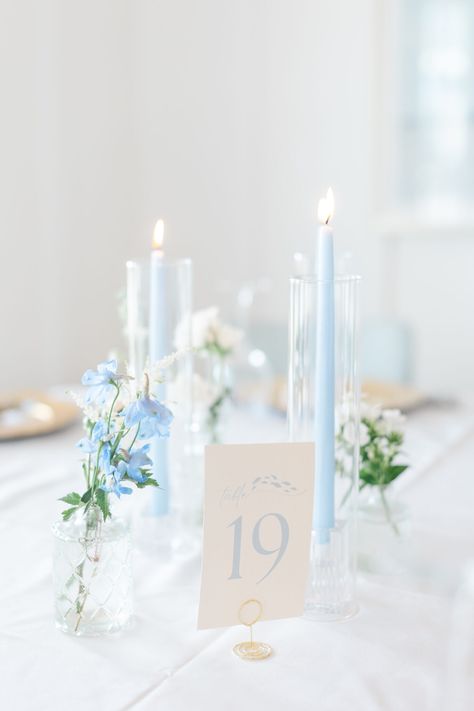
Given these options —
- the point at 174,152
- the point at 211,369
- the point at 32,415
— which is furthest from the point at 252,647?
the point at 174,152

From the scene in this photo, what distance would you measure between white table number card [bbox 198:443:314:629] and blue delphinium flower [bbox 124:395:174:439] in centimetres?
4

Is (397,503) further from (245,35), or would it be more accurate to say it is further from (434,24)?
(245,35)

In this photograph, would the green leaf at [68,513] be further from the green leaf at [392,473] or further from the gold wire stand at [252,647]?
the green leaf at [392,473]

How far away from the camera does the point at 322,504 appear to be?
837mm

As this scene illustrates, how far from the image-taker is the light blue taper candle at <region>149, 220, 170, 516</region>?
100 centimetres

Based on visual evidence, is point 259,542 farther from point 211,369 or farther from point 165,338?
point 211,369

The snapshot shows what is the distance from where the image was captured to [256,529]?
772 millimetres

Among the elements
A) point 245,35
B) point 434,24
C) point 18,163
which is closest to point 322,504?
point 18,163

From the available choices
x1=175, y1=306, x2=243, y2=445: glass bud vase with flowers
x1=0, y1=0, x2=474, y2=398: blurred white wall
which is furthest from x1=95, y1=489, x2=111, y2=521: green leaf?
x1=0, y1=0, x2=474, y2=398: blurred white wall

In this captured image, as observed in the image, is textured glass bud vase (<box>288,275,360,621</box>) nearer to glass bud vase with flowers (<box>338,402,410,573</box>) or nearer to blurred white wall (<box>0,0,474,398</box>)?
glass bud vase with flowers (<box>338,402,410,573</box>)

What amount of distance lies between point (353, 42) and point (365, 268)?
0.74 m

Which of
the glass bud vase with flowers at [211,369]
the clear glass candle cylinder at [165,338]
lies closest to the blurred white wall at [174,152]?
the glass bud vase with flowers at [211,369]

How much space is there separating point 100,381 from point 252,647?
0.84 feet

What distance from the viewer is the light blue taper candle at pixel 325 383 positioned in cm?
82
